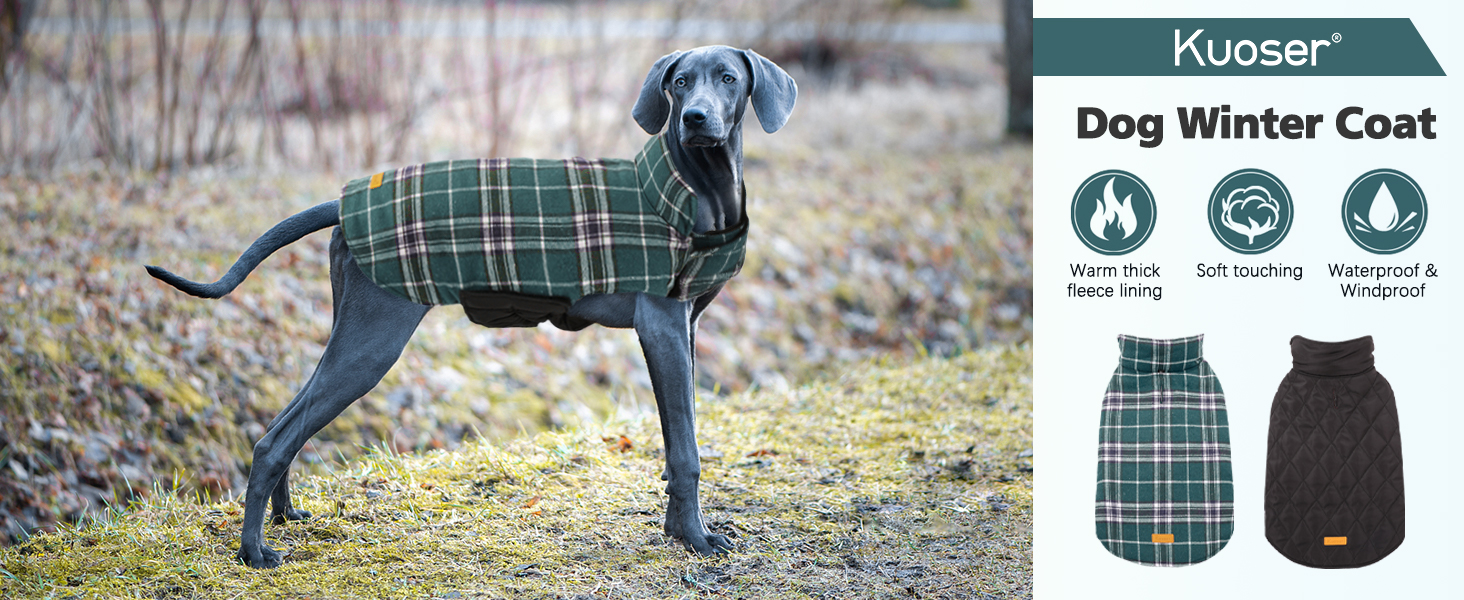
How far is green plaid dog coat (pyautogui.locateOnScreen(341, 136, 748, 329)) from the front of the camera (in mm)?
3572

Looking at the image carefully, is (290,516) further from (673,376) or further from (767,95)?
(767,95)

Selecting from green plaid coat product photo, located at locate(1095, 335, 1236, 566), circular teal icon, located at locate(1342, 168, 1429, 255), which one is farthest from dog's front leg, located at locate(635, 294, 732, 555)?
circular teal icon, located at locate(1342, 168, 1429, 255)

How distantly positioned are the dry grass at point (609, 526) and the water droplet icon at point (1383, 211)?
1.62 metres

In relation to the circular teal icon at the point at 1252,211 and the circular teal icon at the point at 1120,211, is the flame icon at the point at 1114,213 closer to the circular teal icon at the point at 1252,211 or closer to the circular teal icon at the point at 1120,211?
the circular teal icon at the point at 1120,211

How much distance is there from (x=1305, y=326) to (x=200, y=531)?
391 cm

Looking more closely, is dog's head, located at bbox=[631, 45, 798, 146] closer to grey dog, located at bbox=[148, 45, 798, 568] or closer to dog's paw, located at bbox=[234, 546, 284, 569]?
grey dog, located at bbox=[148, 45, 798, 568]

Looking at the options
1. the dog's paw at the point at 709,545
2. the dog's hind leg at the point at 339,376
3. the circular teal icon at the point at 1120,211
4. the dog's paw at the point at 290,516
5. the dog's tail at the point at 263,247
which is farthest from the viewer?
the dog's paw at the point at 290,516

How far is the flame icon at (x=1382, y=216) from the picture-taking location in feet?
10.7

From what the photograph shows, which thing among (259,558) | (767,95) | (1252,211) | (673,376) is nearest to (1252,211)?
(1252,211)

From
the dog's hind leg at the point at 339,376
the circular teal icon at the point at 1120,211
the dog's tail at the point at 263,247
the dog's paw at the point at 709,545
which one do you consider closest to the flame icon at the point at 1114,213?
the circular teal icon at the point at 1120,211

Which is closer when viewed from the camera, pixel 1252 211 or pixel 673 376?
pixel 1252 211

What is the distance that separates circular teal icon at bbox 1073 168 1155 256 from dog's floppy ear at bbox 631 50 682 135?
4.74 ft

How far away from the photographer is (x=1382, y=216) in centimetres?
328

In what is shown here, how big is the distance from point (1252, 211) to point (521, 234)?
2.34 meters
